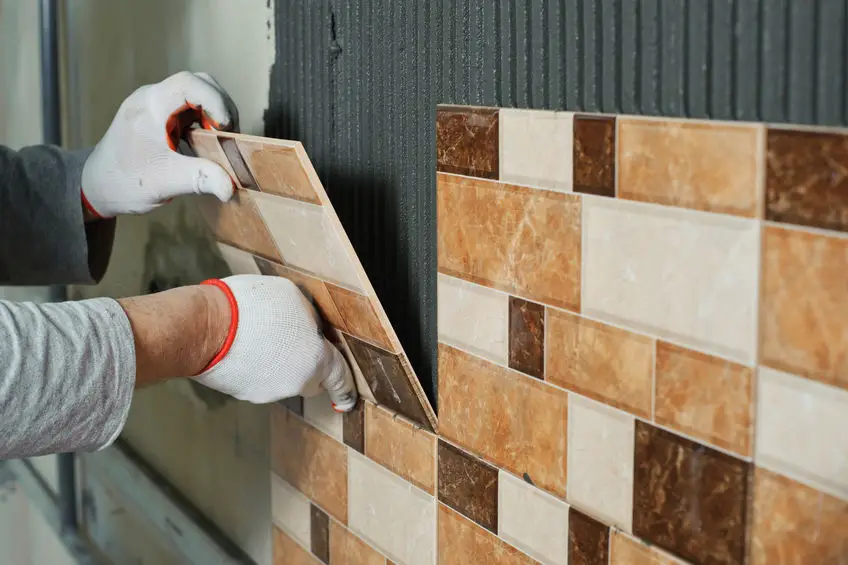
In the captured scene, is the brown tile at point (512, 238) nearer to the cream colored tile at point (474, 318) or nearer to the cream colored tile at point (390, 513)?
the cream colored tile at point (474, 318)

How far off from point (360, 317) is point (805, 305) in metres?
0.59

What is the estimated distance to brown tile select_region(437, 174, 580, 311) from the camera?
0.84m

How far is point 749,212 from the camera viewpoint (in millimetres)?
662

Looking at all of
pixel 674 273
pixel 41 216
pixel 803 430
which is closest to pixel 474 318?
pixel 674 273

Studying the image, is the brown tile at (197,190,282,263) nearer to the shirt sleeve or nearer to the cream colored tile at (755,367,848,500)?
the shirt sleeve

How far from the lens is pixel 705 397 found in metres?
0.73


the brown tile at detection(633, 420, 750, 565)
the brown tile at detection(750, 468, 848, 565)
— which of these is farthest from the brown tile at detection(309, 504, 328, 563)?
the brown tile at detection(750, 468, 848, 565)

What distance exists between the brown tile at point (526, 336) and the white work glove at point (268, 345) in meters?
0.31

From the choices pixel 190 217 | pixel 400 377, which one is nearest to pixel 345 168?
pixel 400 377

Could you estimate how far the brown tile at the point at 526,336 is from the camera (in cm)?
89

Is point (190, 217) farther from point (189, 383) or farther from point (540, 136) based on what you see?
point (540, 136)

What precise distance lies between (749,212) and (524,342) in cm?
31

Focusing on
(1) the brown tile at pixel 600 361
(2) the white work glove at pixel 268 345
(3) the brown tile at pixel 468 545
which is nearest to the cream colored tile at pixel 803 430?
(1) the brown tile at pixel 600 361

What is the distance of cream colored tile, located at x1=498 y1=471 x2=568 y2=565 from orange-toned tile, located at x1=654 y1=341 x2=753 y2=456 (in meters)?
0.19
